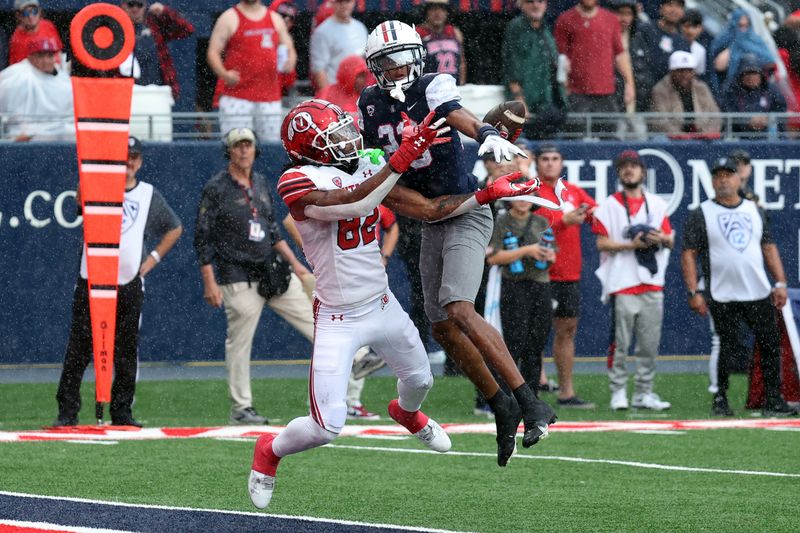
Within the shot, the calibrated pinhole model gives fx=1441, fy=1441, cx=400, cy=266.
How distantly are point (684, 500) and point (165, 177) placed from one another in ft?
25.1

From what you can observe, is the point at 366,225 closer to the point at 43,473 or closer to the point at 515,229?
the point at 43,473

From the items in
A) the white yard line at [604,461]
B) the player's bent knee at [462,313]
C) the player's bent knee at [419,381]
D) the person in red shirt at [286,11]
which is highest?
the person in red shirt at [286,11]

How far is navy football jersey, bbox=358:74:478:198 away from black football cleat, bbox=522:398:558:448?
3.54ft

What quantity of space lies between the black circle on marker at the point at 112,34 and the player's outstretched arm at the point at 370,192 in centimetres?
434

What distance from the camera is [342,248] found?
20.4 ft

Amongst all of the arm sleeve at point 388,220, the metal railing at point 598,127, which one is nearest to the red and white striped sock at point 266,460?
the arm sleeve at point 388,220

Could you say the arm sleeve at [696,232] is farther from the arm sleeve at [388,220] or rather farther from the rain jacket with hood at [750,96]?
the rain jacket with hood at [750,96]

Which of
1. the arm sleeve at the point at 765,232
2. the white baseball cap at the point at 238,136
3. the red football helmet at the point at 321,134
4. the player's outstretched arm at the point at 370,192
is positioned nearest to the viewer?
the player's outstretched arm at the point at 370,192

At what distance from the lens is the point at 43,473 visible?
7.64m

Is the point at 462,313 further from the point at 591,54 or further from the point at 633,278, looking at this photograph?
the point at 591,54

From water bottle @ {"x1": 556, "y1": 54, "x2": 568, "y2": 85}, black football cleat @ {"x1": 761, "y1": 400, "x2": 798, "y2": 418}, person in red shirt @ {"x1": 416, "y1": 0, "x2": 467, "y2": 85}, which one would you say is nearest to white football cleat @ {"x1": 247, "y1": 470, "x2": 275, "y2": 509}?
black football cleat @ {"x1": 761, "y1": 400, "x2": 798, "y2": 418}

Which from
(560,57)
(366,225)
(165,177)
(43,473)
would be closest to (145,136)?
(165,177)

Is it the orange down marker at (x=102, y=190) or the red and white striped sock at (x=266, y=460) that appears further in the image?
the orange down marker at (x=102, y=190)

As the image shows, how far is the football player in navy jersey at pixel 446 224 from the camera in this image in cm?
635
